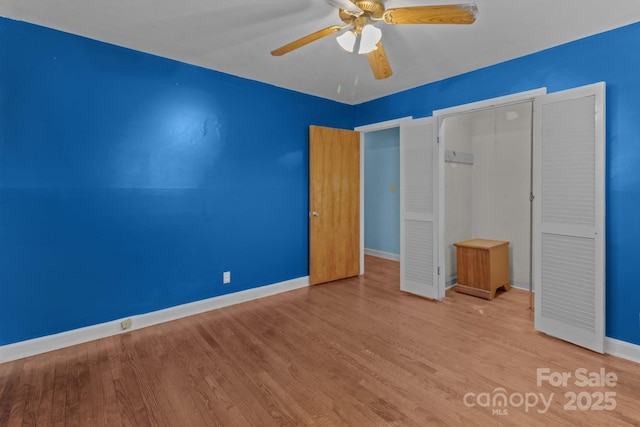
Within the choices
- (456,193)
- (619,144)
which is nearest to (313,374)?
(619,144)

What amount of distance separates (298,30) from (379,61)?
723mm

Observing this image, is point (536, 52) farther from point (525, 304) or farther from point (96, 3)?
point (96, 3)

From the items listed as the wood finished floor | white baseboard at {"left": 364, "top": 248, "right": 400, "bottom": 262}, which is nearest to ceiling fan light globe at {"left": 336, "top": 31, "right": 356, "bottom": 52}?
the wood finished floor

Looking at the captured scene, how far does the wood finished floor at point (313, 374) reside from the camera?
180 centimetres

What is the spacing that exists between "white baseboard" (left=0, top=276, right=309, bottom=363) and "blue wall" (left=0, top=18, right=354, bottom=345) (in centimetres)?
6

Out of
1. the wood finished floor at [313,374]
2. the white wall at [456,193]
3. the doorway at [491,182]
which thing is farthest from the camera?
the white wall at [456,193]

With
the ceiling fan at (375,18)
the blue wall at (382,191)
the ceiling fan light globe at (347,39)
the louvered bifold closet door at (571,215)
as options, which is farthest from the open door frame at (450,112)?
the blue wall at (382,191)

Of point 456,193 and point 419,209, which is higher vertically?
point 456,193

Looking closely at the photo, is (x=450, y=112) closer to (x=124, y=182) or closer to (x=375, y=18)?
(x=375, y=18)

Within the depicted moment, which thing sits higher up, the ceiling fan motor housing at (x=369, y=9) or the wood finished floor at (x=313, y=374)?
the ceiling fan motor housing at (x=369, y=9)

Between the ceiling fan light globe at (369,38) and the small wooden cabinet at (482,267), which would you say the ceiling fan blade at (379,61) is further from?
the small wooden cabinet at (482,267)

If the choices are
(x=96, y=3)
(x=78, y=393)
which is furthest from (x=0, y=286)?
(x=96, y=3)

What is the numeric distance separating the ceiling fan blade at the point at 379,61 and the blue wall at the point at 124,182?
169 cm

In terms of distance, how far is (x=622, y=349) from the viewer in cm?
244
